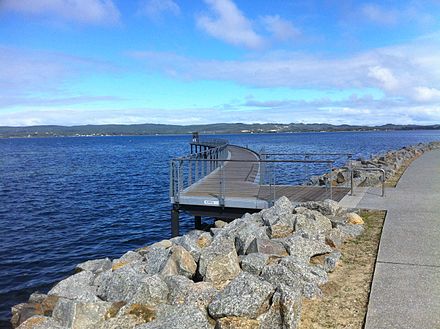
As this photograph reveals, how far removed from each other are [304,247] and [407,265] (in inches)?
58.7

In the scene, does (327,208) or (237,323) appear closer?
(237,323)

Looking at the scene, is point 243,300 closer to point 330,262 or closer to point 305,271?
point 305,271

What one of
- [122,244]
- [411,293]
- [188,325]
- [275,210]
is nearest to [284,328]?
[188,325]

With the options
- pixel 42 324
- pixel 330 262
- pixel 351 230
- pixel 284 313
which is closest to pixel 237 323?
pixel 284 313

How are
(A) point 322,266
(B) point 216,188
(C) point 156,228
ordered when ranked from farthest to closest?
1. (C) point 156,228
2. (B) point 216,188
3. (A) point 322,266

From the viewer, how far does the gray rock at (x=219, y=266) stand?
571 centimetres

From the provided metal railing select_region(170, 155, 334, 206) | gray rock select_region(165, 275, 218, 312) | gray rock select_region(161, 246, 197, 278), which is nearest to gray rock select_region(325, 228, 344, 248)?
gray rock select_region(161, 246, 197, 278)

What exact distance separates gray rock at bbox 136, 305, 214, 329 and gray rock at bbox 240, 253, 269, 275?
1.40 metres

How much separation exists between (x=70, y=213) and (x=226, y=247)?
16.4 metres

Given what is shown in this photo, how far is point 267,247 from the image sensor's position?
259 inches

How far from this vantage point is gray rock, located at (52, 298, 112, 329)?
187 inches

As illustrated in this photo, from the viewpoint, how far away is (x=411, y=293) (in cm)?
518

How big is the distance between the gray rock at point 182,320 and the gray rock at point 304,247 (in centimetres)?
223

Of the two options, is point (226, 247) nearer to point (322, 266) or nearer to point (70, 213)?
point (322, 266)
